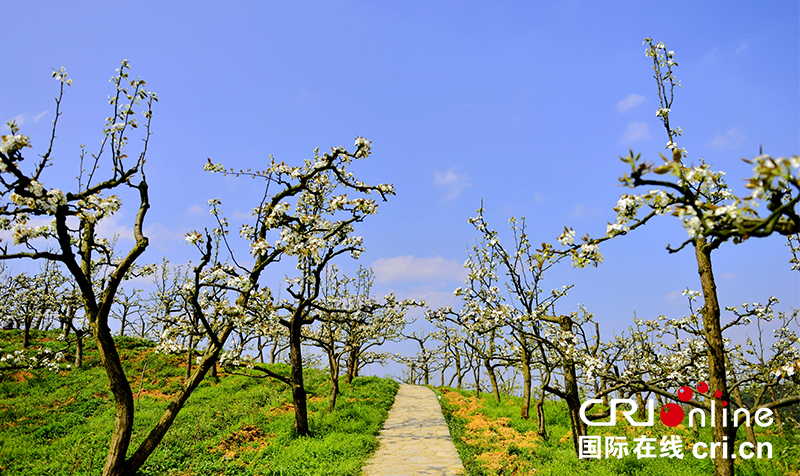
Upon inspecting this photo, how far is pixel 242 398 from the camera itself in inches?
719

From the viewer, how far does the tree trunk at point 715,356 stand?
6496 millimetres

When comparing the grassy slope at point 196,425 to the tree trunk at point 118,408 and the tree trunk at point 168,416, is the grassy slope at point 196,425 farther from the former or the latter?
the tree trunk at point 118,408

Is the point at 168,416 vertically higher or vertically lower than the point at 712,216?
lower

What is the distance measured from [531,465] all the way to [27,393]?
71.3 feet

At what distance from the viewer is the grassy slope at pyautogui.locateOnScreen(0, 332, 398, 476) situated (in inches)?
436

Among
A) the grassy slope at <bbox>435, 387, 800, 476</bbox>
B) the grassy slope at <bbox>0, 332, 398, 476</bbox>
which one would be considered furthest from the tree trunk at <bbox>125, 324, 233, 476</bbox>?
the grassy slope at <bbox>435, 387, 800, 476</bbox>

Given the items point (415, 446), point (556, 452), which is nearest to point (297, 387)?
point (415, 446)

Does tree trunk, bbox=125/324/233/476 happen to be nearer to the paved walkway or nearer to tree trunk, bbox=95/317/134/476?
tree trunk, bbox=95/317/134/476

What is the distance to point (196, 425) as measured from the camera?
46.3ft

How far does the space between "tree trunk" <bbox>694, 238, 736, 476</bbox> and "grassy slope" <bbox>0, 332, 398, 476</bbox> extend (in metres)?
7.30

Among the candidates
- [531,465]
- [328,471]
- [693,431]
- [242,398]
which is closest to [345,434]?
[328,471]

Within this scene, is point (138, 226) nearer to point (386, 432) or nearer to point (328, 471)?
point (328, 471)

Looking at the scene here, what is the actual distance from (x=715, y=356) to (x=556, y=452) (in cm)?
578

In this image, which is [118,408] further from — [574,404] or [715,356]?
[715,356]
